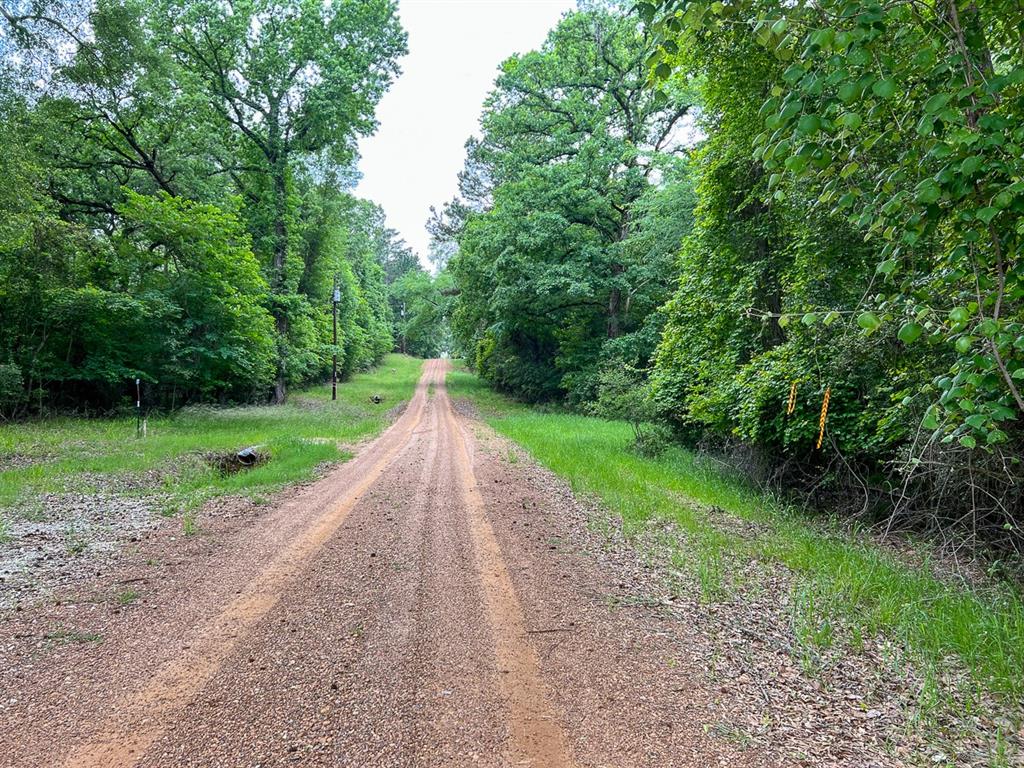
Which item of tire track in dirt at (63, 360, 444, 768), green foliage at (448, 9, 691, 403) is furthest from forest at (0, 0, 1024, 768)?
green foliage at (448, 9, 691, 403)

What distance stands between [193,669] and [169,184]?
21.9m

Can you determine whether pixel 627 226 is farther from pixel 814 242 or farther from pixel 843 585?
pixel 843 585

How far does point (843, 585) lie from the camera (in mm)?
4418

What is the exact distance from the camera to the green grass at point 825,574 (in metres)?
3.44

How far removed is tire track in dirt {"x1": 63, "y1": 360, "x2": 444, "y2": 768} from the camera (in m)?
2.43

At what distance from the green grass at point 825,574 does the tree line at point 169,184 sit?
14.1 m

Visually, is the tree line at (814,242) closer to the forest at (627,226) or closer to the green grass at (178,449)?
the forest at (627,226)

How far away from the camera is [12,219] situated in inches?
450

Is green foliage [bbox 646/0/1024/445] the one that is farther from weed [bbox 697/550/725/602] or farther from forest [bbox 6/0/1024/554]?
weed [bbox 697/550/725/602]

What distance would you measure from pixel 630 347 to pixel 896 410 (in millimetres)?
15558

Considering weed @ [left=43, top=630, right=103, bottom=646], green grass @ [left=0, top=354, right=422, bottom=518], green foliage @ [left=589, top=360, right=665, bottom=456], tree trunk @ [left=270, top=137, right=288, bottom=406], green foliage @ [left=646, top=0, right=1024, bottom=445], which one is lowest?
green grass @ [left=0, top=354, right=422, bottom=518]

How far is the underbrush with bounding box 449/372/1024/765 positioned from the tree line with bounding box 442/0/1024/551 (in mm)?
724

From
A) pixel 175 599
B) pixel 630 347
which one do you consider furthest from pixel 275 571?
pixel 630 347

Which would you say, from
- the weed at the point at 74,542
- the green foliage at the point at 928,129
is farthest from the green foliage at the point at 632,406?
the weed at the point at 74,542
